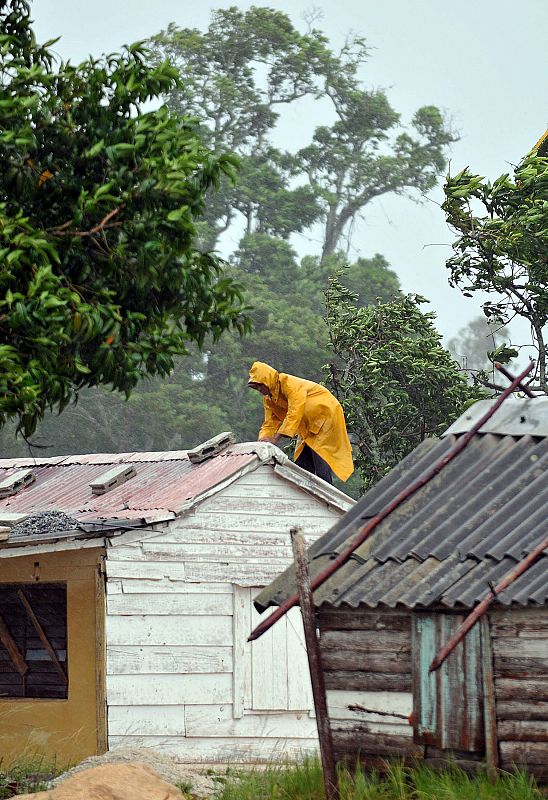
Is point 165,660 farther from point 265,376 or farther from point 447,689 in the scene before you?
point 447,689

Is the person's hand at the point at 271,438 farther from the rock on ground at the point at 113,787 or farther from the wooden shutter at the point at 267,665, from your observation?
the rock on ground at the point at 113,787

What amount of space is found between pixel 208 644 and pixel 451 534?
4.96 metres

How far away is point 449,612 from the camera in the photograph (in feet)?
31.5

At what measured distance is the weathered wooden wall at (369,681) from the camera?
9.85m

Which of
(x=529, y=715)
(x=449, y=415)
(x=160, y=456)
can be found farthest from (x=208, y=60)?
(x=529, y=715)

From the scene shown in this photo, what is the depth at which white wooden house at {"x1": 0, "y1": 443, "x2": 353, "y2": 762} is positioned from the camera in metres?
13.8

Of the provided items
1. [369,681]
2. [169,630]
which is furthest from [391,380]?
[369,681]

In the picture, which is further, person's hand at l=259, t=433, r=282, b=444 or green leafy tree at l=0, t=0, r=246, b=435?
person's hand at l=259, t=433, r=282, b=444

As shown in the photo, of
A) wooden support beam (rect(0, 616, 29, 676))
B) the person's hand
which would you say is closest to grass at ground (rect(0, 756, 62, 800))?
wooden support beam (rect(0, 616, 29, 676))

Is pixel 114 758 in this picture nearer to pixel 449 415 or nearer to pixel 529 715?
pixel 529 715

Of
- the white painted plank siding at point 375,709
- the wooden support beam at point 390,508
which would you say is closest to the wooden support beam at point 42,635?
the wooden support beam at point 390,508

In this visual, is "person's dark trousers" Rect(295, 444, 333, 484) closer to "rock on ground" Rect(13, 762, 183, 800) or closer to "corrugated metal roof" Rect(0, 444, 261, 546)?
"corrugated metal roof" Rect(0, 444, 261, 546)

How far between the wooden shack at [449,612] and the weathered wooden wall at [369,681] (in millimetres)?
10

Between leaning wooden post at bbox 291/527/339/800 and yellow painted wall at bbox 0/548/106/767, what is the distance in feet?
14.5
